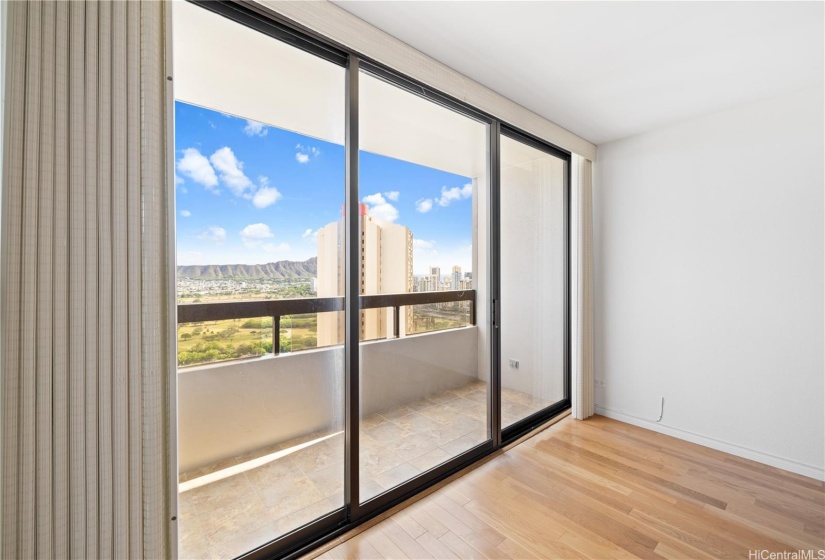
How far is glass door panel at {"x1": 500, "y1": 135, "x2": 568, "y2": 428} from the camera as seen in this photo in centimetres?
297

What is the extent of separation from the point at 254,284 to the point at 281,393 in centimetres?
56

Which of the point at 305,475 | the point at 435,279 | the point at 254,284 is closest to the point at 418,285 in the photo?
the point at 435,279

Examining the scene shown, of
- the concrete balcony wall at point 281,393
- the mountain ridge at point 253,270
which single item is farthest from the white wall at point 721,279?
the mountain ridge at point 253,270

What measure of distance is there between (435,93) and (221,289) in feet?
5.74

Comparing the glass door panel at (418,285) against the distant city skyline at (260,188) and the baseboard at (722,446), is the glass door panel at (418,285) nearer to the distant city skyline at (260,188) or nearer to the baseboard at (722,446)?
the distant city skyline at (260,188)

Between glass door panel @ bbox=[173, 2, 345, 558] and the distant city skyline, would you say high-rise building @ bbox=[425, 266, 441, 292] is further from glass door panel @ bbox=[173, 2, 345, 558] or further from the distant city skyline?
glass door panel @ bbox=[173, 2, 345, 558]

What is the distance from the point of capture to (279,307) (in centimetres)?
178

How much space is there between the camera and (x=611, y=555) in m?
1.76

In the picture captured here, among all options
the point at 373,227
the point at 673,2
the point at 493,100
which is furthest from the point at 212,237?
the point at 673,2

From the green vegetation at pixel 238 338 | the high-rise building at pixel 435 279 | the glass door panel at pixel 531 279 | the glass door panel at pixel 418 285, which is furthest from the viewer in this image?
the glass door panel at pixel 531 279

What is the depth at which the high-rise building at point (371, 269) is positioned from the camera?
192 cm

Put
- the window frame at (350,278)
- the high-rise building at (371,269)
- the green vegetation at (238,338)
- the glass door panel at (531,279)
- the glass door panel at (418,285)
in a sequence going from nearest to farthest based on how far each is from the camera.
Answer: the green vegetation at (238,338) → the window frame at (350,278) → the high-rise building at (371,269) → the glass door panel at (418,285) → the glass door panel at (531,279)

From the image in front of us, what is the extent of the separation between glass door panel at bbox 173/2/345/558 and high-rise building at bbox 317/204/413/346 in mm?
12

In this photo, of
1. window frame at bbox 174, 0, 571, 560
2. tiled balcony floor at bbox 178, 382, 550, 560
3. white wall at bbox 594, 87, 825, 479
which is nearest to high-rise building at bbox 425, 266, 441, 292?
window frame at bbox 174, 0, 571, 560
